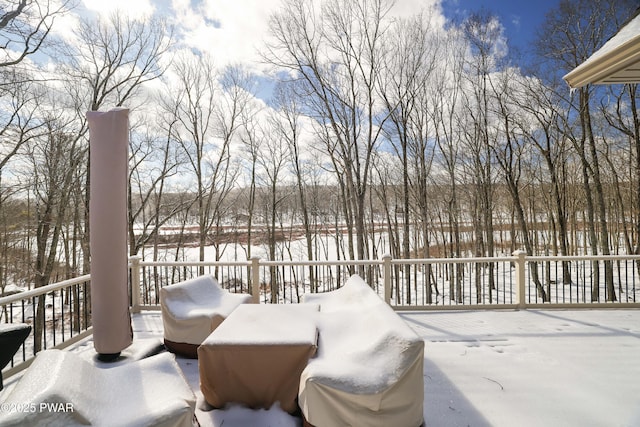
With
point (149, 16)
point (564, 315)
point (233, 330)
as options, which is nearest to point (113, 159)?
point (233, 330)

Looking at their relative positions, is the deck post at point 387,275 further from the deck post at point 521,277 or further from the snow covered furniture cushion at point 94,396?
the snow covered furniture cushion at point 94,396

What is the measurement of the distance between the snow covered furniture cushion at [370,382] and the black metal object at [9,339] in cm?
220

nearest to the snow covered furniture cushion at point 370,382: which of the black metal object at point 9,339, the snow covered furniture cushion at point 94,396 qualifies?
the snow covered furniture cushion at point 94,396

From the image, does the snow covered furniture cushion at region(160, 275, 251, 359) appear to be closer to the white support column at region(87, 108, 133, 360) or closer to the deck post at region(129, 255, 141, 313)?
the white support column at region(87, 108, 133, 360)

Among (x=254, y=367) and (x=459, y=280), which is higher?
(x=254, y=367)

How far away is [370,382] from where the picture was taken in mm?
1982

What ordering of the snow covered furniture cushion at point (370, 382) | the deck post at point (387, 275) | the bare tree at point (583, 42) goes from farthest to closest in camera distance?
1. the bare tree at point (583, 42)
2. the deck post at point (387, 275)
3. the snow covered furniture cushion at point (370, 382)

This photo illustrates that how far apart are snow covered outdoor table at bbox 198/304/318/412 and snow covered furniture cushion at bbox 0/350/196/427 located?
0.38 meters

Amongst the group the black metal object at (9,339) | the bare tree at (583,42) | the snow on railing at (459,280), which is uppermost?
the bare tree at (583,42)

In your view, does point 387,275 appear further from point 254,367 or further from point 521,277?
point 254,367

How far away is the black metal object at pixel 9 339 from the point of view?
2.24m

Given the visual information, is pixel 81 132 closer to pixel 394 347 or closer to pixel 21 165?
pixel 21 165

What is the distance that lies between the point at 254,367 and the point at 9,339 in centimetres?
183

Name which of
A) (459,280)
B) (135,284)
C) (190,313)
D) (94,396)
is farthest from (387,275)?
(459,280)
